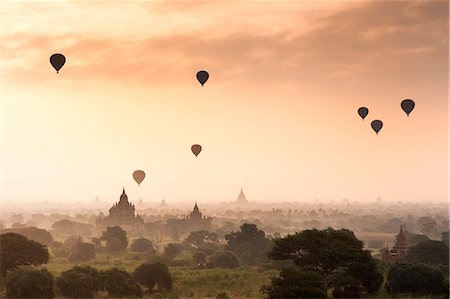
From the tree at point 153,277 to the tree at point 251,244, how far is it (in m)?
26.8

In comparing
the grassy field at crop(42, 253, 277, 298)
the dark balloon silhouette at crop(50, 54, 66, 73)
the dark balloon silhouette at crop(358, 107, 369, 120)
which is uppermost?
the dark balloon silhouette at crop(50, 54, 66, 73)

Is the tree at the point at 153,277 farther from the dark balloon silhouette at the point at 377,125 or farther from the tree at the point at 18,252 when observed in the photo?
the dark balloon silhouette at the point at 377,125

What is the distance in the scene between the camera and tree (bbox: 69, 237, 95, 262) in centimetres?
8116

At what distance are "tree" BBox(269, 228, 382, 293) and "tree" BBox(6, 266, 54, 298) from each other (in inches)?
603

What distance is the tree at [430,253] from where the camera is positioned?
6656 cm

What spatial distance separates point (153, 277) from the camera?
173 ft

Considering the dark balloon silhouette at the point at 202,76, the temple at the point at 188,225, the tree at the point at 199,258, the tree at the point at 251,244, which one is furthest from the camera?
the temple at the point at 188,225

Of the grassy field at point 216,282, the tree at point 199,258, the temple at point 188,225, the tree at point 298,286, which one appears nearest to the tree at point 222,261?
the grassy field at point 216,282

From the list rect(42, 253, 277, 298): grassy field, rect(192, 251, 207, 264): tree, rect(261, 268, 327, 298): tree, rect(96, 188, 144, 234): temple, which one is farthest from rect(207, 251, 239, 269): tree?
rect(96, 188, 144, 234): temple

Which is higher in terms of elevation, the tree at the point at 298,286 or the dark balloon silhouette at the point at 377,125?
the dark balloon silhouette at the point at 377,125

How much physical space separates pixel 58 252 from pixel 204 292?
44468 millimetres

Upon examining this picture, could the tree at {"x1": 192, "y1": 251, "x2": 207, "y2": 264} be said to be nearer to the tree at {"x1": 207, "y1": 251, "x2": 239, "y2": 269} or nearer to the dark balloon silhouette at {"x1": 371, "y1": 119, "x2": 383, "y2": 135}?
the tree at {"x1": 207, "y1": 251, "x2": 239, "y2": 269}

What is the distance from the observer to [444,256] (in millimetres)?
67688

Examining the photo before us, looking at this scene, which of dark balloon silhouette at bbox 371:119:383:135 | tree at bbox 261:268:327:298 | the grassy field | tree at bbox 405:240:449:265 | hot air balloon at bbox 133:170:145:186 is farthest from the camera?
hot air balloon at bbox 133:170:145:186
